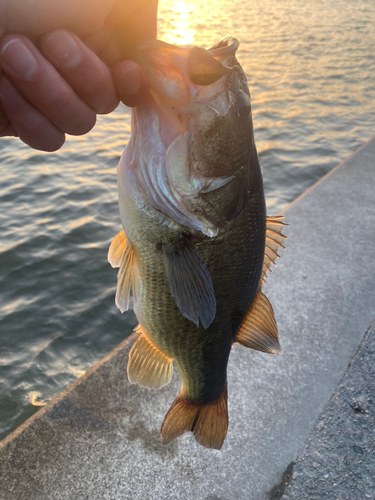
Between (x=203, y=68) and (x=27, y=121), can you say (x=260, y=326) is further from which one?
(x=27, y=121)

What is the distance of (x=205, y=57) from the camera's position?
1477mm

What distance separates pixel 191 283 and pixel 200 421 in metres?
0.95

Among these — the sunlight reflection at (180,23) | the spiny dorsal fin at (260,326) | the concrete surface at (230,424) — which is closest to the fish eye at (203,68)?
the spiny dorsal fin at (260,326)

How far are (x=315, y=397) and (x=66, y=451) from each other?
62.9 inches

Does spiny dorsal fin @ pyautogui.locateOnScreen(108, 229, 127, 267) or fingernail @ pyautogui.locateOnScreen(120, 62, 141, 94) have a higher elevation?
fingernail @ pyautogui.locateOnScreen(120, 62, 141, 94)

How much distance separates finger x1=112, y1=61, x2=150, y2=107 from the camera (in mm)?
1441

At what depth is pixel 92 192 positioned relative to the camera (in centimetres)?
648

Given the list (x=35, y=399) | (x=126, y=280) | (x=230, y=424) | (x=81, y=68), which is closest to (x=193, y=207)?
(x=126, y=280)

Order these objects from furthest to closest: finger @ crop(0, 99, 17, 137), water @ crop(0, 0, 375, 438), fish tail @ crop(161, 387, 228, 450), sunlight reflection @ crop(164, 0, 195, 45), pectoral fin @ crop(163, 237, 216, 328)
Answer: sunlight reflection @ crop(164, 0, 195, 45) < water @ crop(0, 0, 375, 438) < fish tail @ crop(161, 387, 228, 450) < pectoral fin @ crop(163, 237, 216, 328) < finger @ crop(0, 99, 17, 137)

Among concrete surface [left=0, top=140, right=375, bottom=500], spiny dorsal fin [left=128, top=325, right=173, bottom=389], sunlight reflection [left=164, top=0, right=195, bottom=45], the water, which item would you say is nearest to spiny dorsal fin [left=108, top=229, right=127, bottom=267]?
spiny dorsal fin [left=128, top=325, right=173, bottom=389]

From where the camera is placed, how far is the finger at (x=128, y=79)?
1.44 metres

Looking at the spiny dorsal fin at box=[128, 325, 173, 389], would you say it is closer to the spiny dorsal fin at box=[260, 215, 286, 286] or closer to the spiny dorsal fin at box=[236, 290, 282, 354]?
the spiny dorsal fin at box=[236, 290, 282, 354]

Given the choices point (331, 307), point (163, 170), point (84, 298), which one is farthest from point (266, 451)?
point (84, 298)

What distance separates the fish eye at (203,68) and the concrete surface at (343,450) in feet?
7.08
